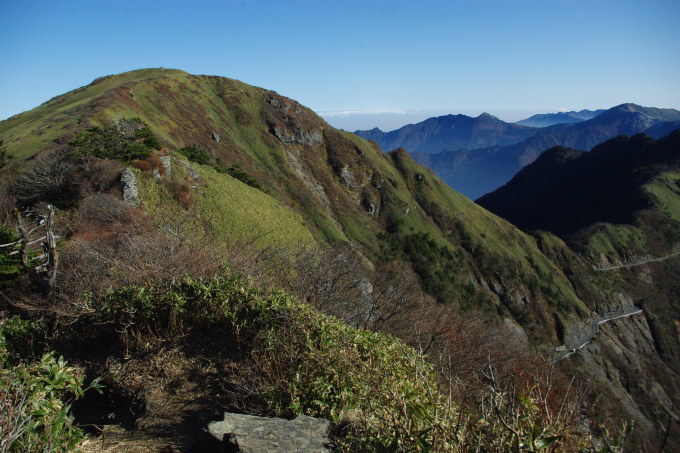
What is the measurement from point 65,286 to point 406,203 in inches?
3831

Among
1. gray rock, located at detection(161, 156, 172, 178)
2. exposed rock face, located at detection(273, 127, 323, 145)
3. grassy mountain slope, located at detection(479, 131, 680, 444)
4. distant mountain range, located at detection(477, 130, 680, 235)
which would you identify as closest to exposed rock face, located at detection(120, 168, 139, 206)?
gray rock, located at detection(161, 156, 172, 178)

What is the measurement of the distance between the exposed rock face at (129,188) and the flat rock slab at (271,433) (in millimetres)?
25214

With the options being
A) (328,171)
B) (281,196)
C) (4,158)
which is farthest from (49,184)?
(328,171)

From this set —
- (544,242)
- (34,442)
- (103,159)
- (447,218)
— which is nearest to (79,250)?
(34,442)

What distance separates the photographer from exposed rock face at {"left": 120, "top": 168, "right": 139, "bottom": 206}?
27.4 meters

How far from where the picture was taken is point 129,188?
2788 centimetres

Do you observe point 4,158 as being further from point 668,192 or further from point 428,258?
point 668,192

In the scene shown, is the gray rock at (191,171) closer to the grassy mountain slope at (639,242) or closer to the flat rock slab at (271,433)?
the flat rock slab at (271,433)

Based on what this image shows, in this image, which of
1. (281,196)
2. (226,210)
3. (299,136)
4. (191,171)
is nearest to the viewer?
(226,210)

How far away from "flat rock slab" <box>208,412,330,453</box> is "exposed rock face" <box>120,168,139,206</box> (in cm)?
2521

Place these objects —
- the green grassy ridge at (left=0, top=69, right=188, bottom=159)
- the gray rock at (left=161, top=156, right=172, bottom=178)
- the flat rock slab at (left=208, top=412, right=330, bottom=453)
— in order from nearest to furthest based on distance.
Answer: the flat rock slab at (left=208, top=412, right=330, bottom=453) → the gray rock at (left=161, top=156, right=172, bottom=178) → the green grassy ridge at (left=0, top=69, right=188, bottom=159)

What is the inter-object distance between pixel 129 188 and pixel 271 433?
2690cm

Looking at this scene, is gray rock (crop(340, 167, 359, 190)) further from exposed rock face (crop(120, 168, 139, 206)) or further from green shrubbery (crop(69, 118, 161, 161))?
exposed rock face (crop(120, 168, 139, 206))

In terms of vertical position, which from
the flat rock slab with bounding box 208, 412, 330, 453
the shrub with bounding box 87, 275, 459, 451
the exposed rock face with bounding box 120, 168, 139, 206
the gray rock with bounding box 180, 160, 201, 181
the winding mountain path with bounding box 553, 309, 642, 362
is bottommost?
the winding mountain path with bounding box 553, 309, 642, 362
